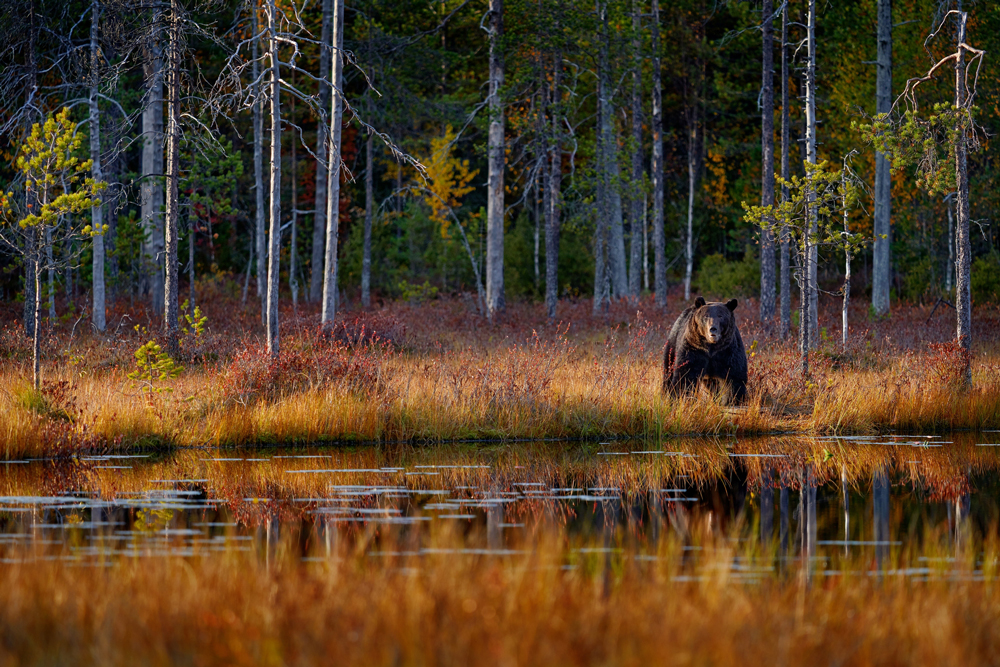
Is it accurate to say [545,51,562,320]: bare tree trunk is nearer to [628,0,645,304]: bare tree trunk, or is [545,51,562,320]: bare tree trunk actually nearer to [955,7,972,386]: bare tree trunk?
[628,0,645,304]: bare tree trunk

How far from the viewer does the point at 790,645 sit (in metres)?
4.43

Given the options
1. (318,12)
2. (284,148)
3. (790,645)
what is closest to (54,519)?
(790,645)

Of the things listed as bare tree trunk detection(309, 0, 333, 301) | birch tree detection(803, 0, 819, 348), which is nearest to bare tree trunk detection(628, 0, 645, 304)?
birch tree detection(803, 0, 819, 348)

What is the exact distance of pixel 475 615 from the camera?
469 centimetres

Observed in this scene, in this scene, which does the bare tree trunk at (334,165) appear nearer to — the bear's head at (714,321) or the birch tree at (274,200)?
the birch tree at (274,200)

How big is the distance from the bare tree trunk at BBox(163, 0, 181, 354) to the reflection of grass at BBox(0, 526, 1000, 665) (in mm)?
11344

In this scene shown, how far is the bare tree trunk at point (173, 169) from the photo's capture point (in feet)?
53.9

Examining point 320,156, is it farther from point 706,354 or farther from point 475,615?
point 475,615

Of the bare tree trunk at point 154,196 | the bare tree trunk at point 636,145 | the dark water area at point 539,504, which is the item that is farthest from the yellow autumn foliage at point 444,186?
the dark water area at point 539,504

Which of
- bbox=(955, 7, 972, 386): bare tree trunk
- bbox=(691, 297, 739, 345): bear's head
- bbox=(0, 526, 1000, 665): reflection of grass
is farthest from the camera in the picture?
bbox=(955, 7, 972, 386): bare tree trunk

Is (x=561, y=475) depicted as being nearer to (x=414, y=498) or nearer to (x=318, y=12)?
(x=414, y=498)

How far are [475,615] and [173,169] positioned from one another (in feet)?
44.5

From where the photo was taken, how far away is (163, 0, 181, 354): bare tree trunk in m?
A: 16.4

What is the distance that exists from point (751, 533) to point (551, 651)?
3.89 m
